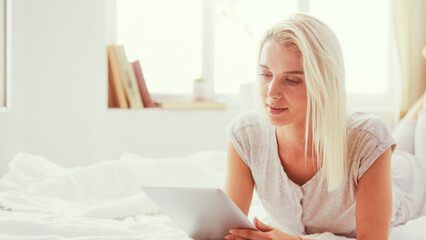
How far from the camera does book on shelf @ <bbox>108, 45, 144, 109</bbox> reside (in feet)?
8.77

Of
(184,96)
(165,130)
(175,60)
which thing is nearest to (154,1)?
(175,60)

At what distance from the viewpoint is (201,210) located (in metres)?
0.92

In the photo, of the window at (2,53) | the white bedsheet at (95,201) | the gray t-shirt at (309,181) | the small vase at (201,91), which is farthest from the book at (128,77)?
the gray t-shirt at (309,181)

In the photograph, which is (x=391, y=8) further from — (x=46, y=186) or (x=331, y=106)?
(x=46, y=186)

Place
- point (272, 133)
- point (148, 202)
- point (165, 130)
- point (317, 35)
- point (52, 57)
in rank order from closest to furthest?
point (317, 35) → point (272, 133) → point (148, 202) → point (52, 57) → point (165, 130)

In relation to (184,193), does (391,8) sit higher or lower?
higher

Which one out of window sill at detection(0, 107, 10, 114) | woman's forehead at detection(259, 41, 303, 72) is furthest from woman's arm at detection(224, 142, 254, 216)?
window sill at detection(0, 107, 10, 114)

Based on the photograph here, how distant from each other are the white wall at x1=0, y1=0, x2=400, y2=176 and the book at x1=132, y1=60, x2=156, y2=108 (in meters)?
0.05

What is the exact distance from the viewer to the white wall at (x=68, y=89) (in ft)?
8.17

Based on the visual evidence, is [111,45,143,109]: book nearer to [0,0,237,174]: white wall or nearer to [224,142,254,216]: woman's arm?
[0,0,237,174]: white wall

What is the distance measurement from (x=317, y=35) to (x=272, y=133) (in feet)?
1.00

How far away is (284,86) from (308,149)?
212 mm

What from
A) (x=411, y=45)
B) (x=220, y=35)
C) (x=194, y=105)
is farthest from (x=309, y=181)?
(x=411, y=45)

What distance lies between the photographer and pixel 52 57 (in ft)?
8.32
